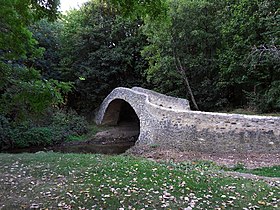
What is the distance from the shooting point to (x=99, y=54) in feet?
80.7

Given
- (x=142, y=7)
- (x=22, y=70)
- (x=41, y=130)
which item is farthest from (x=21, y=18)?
(x=41, y=130)

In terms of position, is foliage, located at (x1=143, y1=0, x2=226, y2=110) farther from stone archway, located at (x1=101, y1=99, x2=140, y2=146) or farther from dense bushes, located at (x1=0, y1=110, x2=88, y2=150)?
dense bushes, located at (x1=0, y1=110, x2=88, y2=150)

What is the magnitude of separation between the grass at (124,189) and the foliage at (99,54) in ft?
55.7

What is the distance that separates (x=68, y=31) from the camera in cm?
2617

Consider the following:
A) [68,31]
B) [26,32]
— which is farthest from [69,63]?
[26,32]

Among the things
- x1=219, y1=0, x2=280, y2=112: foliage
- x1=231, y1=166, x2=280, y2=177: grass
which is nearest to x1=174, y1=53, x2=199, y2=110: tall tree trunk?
x1=219, y1=0, x2=280, y2=112: foliage

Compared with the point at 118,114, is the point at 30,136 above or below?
below

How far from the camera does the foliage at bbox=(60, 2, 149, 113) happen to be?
24578 mm

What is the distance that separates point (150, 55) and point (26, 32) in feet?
54.9

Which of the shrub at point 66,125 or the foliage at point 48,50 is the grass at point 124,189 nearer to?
the shrub at point 66,125

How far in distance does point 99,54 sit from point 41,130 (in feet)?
29.7

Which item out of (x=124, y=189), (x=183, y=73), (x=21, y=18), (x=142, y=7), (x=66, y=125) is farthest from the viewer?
(x=66, y=125)

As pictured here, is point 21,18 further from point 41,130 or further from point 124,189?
point 41,130

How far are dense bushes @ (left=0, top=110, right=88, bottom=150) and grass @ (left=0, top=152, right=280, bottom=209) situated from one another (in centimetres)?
812
